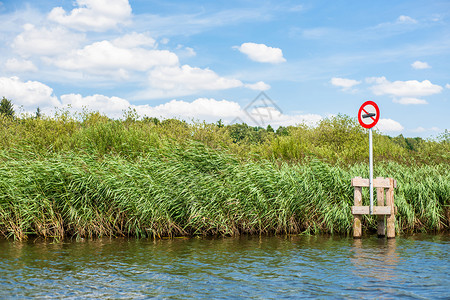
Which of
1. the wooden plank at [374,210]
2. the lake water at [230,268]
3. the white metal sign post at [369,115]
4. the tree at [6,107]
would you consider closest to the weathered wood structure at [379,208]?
the wooden plank at [374,210]

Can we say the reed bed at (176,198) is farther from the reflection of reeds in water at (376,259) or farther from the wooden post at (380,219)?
the reflection of reeds in water at (376,259)

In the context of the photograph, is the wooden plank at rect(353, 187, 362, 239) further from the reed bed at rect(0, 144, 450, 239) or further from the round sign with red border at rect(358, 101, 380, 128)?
the round sign with red border at rect(358, 101, 380, 128)

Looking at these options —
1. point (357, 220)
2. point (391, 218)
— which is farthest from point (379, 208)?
point (357, 220)

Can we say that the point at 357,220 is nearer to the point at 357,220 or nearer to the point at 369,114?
the point at 357,220

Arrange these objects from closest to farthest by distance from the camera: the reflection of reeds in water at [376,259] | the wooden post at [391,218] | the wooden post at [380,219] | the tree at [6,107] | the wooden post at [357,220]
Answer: the reflection of reeds in water at [376,259] < the wooden post at [357,220] < the wooden post at [391,218] < the wooden post at [380,219] < the tree at [6,107]

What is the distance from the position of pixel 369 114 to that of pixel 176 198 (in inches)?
262

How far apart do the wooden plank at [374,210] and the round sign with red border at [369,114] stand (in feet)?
8.81

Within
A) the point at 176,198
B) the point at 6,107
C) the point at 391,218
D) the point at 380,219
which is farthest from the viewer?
the point at 6,107

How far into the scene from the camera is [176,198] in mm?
12211

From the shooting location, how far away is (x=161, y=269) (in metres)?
8.66

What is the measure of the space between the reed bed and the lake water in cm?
62

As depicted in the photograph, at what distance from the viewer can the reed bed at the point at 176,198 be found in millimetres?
12133

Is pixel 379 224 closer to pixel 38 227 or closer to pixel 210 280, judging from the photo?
pixel 210 280

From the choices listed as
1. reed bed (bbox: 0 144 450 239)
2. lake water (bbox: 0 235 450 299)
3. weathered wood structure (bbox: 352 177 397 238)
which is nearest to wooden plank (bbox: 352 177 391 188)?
weathered wood structure (bbox: 352 177 397 238)
